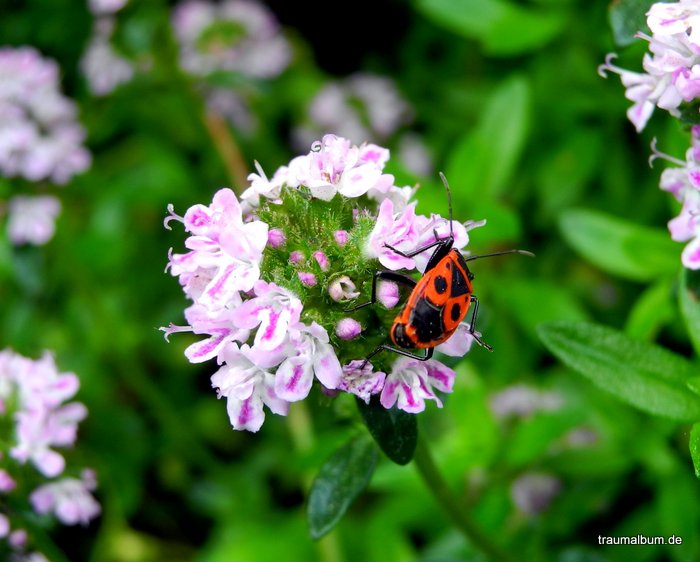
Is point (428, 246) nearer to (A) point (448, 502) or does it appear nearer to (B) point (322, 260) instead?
(B) point (322, 260)

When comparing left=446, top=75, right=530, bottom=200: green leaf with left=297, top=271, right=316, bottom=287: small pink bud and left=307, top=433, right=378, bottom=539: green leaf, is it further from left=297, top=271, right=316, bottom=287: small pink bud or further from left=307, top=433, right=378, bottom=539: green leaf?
left=297, top=271, right=316, bottom=287: small pink bud

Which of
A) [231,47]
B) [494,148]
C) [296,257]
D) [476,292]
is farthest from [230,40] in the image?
[296,257]

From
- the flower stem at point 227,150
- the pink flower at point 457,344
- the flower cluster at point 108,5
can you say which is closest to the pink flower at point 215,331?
the pink flower at point 457,344

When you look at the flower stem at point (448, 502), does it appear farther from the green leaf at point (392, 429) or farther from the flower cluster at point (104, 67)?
the flower cluster at point (104, 67)

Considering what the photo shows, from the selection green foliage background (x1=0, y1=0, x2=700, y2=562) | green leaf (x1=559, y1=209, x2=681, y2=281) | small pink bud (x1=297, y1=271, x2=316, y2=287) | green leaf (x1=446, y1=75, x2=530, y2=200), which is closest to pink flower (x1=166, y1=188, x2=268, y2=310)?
small pink bud (x1=297, y1=271, x2=316, y2=287)

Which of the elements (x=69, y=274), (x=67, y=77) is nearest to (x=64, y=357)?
(x=69, y=274)

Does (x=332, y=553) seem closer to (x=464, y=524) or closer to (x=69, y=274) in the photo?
(x=464, y=524)
